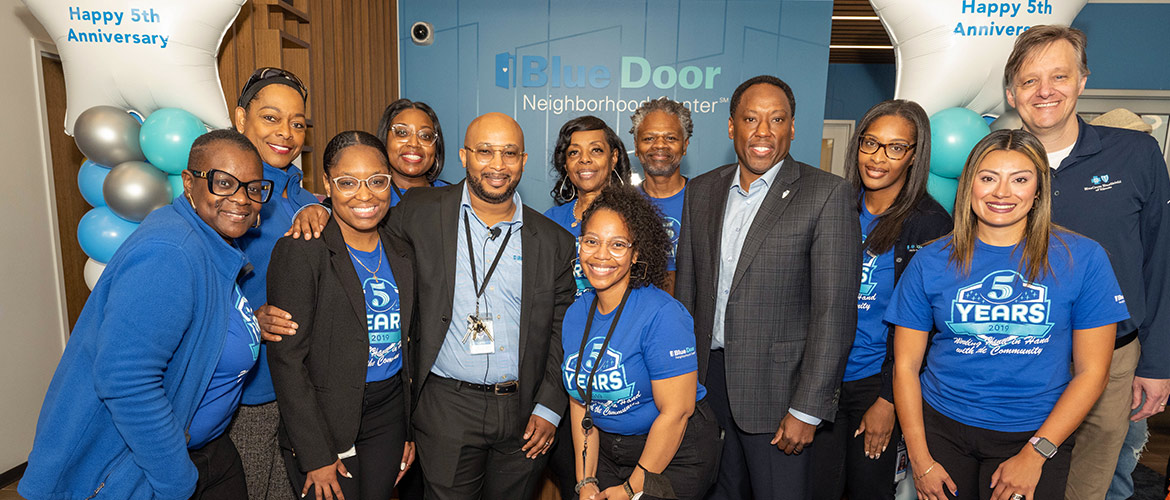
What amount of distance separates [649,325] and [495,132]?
978 mm

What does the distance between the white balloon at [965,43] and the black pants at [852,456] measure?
1.82 m

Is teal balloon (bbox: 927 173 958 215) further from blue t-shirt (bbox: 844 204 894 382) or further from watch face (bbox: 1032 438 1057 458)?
watch face (bbox: 1032 438 1057 458)

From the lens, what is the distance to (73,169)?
13.9 ft

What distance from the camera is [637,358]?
192cm

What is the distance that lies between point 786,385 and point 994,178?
97 centimetres

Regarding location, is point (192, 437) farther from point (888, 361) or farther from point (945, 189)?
point (945, 189)

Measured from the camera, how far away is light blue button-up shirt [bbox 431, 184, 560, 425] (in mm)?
2211

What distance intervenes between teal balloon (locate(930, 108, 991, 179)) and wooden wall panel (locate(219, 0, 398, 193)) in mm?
3727

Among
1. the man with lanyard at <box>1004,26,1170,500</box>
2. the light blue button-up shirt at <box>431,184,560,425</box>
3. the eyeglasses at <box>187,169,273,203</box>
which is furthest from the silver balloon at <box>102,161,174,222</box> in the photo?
the man with lanyard at <box>1004,26,1170,500</box>

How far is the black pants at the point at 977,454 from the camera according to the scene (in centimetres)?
184

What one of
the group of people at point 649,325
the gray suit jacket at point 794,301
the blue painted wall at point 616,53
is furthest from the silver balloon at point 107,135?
the gray suit jacket at point 794,301

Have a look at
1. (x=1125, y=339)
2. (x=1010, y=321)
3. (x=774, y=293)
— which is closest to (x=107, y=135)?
(x=774, y=293)

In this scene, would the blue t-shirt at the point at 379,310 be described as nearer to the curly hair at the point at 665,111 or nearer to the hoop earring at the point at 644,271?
the hoop earring at the point at 644,271

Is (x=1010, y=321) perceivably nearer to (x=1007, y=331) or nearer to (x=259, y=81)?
(x=1007, y=331)
